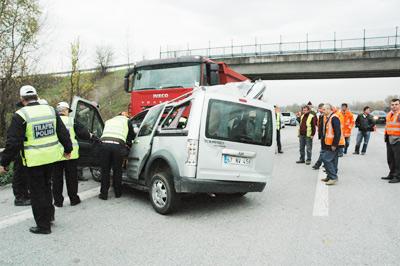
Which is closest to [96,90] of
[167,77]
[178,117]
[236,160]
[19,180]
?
[167,77]

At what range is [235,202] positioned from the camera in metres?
5.73

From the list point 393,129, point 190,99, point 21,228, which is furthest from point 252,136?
point 393,129

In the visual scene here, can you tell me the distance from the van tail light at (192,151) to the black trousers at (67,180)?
7.15 feet

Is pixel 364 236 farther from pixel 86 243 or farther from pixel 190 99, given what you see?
pixel 86 243

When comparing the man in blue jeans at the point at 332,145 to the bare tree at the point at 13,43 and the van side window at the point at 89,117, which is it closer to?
the van side window at the point at 89,117

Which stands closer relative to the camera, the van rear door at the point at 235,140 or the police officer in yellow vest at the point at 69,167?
the van rear door at the point at 235,140

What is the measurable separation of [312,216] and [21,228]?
4.00 metres

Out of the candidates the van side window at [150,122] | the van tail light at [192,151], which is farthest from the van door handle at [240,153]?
the van side window at [150,122]

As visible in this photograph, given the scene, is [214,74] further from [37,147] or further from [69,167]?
[37,147]

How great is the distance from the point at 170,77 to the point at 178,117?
186 inches

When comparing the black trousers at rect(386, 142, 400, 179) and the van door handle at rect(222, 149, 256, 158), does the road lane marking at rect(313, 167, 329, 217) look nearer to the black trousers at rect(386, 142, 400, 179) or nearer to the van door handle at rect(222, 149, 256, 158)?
the van door handle at rect(222, 149, 256, 158)

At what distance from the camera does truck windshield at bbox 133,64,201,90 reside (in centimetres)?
933

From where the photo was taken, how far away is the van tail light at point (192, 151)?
4.57m

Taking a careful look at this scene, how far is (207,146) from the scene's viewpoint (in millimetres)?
4633
